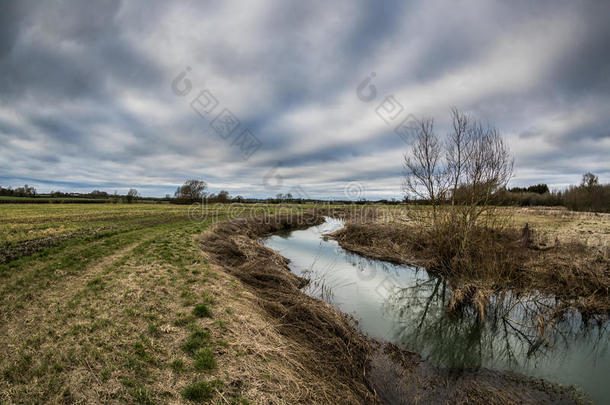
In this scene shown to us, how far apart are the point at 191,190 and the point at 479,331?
3775 inches

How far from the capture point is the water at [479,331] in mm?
6242

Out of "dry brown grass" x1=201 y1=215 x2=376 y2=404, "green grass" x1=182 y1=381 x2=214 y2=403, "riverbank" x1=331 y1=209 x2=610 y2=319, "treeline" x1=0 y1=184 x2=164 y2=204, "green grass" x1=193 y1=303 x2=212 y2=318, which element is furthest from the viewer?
"treeline" x1=0 y1=184 x2=164 y2=204

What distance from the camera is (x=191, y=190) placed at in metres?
90.1

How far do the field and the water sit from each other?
14.2 feet

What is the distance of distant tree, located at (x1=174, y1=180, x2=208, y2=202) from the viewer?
286 ft

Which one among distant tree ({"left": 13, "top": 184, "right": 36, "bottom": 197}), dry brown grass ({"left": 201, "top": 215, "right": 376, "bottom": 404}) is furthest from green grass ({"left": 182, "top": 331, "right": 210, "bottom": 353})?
Result: distant tree ({"left": 13, "top": 184, "right": 36, "bottom": 197})

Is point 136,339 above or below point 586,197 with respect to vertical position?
below

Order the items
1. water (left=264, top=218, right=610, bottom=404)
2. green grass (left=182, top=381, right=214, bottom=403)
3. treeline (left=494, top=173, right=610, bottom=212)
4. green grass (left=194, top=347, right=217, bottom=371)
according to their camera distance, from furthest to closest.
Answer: treeline (left=494, top=173, right=610, bottom=212) → water (left=264, top=218, right=610, bottom=404) → green grass (left=194, top=347, right=217, bottom=371) → green grass (left=182, top=381, right=214, bottom=403)

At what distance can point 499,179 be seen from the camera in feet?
34.3

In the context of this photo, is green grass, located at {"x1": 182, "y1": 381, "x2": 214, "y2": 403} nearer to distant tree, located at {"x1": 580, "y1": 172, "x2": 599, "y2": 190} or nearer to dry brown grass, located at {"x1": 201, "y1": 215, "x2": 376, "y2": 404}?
dry brown grass, located at {"x1": 201, "y1": 215, "x2": 376, "y2": 404}

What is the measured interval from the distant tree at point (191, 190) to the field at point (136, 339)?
83.4 m

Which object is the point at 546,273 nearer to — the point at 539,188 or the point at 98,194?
the point at 539,188

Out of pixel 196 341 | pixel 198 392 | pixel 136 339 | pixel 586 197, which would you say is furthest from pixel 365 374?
pixel 586 197

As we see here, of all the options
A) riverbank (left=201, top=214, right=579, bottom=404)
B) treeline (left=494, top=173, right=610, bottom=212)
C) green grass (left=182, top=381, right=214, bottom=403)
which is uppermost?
treeline (left=494, top=173, right=610, bottom=212)
